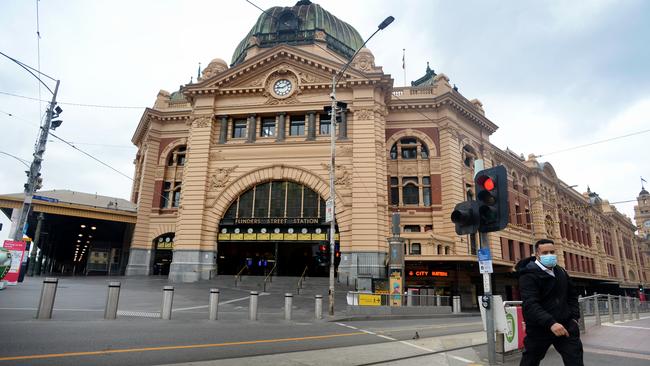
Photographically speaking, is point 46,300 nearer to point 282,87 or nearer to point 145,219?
point 282,87

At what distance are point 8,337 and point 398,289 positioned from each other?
18.2m

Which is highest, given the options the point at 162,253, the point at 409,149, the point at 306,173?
the point at 409,149

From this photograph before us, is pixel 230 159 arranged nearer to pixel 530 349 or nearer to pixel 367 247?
pixel 367 247

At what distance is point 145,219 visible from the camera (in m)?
39.5

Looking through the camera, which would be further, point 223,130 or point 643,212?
point 643,212

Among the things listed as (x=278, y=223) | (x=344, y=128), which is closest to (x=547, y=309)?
(x=278, y=223)

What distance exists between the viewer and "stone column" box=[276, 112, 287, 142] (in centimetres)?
3481

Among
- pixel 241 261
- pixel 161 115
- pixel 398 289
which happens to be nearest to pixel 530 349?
pixel 398 289

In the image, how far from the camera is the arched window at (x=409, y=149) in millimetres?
36569

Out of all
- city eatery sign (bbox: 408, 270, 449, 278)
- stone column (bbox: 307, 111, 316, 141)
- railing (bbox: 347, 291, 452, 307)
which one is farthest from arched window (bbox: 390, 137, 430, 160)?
railing (bbox: 347, 291, 452, 307)

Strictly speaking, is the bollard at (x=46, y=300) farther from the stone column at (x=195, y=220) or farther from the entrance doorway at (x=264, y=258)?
the entrance doorway at (x=264, y=258)

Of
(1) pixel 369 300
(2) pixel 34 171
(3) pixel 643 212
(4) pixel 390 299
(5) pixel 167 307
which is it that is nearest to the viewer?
(5) pixel 167 307

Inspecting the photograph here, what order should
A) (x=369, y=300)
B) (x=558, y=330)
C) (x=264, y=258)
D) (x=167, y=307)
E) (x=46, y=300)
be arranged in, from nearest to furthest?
(x=558, y=330)
(x=46, y=300)
(x=167, y=307)
(x=369, y=300)
(x=264, y=258)

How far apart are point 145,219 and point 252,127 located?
49.3 ft
